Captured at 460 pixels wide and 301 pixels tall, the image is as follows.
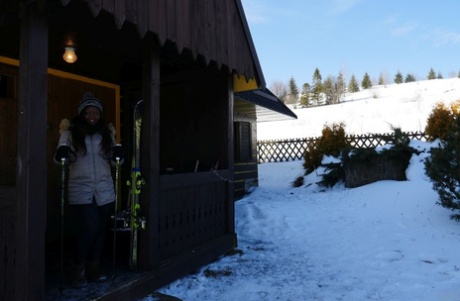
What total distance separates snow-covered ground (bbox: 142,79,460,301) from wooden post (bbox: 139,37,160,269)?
1.56ft

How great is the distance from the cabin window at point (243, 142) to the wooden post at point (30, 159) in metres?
7.85

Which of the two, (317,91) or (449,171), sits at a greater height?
(317,91)

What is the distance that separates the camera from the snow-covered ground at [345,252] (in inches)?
138

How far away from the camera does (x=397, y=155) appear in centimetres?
916

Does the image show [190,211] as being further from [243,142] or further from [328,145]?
[328,145]

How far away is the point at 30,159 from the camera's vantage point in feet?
8.04

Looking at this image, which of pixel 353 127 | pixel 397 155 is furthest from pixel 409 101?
pixel 397 155

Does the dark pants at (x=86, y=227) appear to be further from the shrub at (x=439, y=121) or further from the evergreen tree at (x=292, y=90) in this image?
the evergreen tree at (x=292, y=90)

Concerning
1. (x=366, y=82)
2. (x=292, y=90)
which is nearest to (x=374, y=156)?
(x=366, y=82)

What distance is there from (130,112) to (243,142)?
5080 millimetres

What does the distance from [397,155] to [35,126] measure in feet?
28.6

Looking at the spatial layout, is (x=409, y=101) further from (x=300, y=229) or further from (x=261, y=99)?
(x=300, y=229)

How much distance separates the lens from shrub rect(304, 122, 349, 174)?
40.3ft

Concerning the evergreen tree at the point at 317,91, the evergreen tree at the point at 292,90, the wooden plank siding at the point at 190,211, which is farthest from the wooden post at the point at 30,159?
the evergreen tree at the point at 292,90
